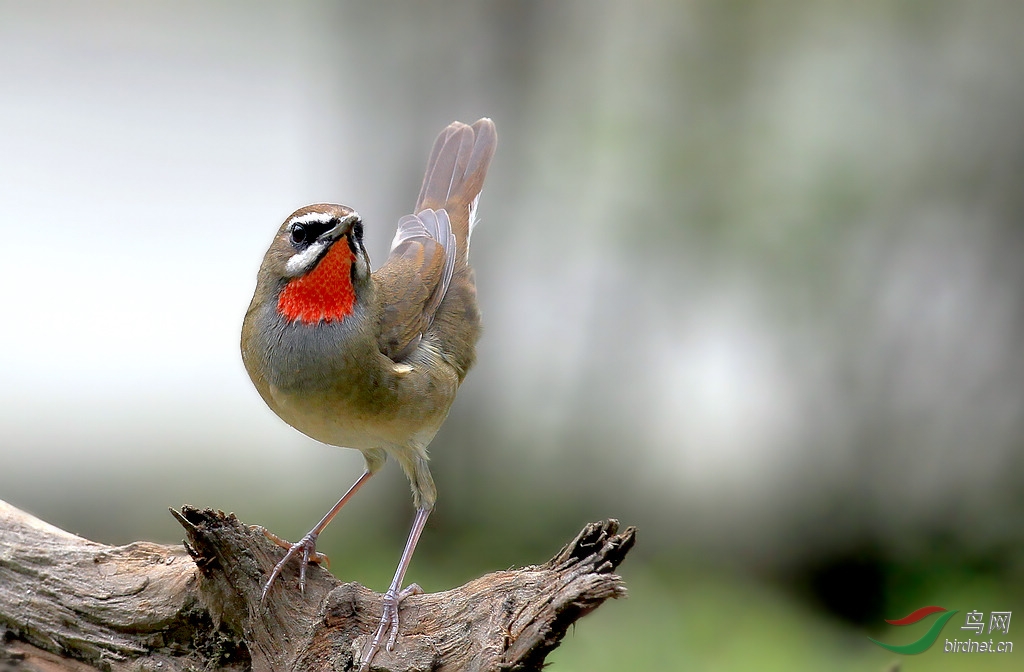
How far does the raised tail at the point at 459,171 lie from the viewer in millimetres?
5059

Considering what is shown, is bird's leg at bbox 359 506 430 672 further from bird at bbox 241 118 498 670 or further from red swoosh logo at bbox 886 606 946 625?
red swoosh logo at bbox 886 606 946 625

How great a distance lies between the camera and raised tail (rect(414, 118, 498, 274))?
506 centimetres

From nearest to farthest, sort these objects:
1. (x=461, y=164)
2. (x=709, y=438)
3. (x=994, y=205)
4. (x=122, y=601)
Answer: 1. (x=122, y=601)
2. (x=461, y=164)
3. (x=994, y=205)
4. (x=709, y=438)

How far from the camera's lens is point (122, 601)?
142 inches

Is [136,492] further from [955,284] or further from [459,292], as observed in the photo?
[955,284]

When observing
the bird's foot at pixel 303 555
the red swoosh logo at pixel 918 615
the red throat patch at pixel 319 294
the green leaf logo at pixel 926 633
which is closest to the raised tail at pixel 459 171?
the red throat patch at pixel 319 294

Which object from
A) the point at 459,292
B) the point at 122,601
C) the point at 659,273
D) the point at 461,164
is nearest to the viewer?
the point at 122,601

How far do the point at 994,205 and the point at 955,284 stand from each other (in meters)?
0.55

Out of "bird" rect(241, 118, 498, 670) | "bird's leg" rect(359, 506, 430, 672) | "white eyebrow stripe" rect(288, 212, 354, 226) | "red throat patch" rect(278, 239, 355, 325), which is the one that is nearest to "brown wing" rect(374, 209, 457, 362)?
"bird" rect(241, 118, 498, 670)

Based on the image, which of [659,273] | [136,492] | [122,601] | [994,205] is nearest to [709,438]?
[659,273]

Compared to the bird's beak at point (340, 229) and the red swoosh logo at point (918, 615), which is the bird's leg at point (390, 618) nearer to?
the bird's beak at point (340, 229)

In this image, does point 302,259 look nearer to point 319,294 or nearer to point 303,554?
point 319,294

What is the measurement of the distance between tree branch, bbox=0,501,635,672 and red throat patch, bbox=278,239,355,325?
0.81 m

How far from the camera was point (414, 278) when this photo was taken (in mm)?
4363
